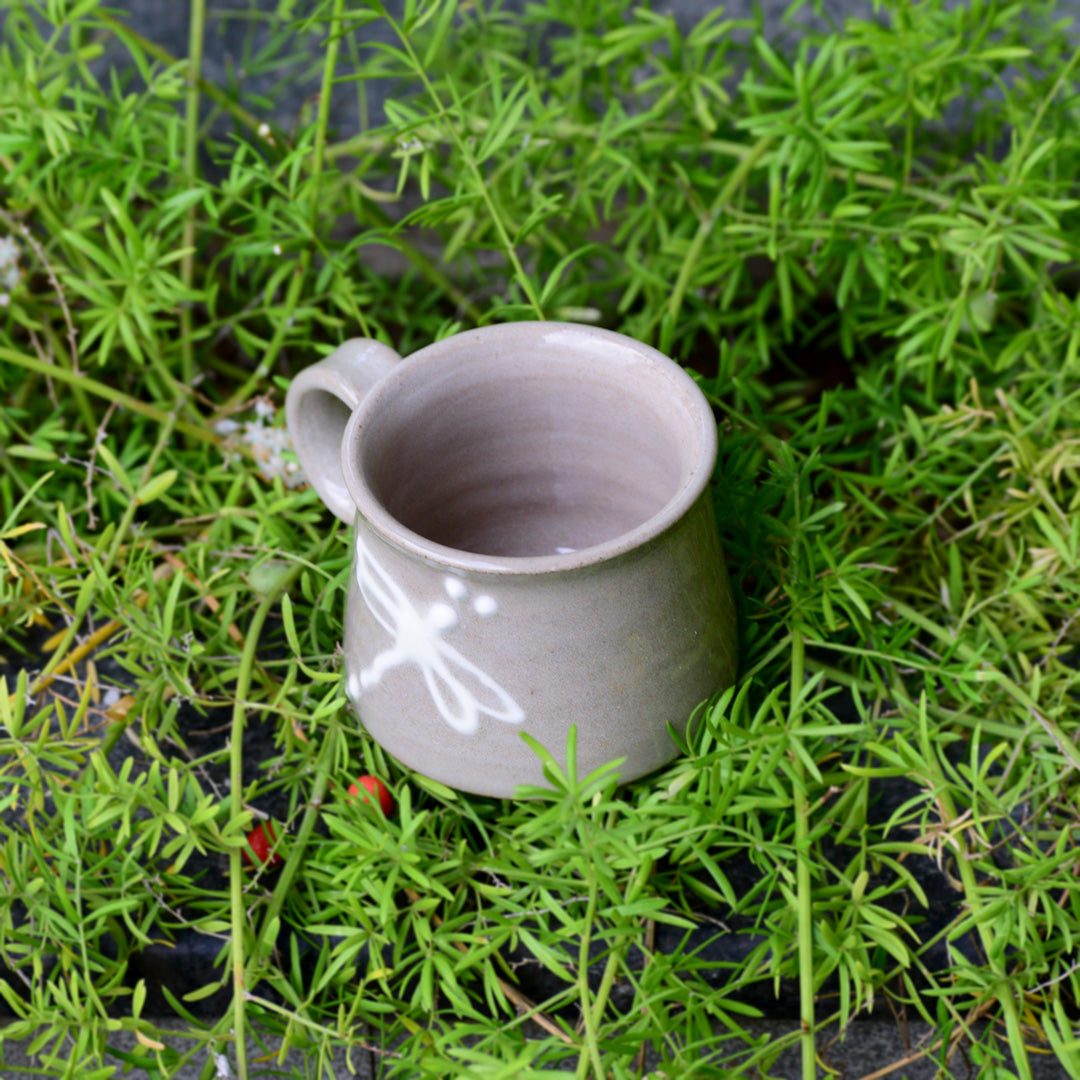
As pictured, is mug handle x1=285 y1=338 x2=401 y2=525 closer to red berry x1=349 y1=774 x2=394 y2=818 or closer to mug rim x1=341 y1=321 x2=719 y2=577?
mug rim x1=341 y1=321 x2=719 y2=577

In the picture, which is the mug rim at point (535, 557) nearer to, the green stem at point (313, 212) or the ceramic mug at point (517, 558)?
the ceramic mug at point (517, 558)

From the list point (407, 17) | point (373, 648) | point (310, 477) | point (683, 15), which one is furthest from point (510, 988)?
point (683, 15)

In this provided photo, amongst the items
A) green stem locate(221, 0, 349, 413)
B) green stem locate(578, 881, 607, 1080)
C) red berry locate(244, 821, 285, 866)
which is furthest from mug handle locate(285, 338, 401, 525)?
green stem locate(578, 881, 607, 1080)

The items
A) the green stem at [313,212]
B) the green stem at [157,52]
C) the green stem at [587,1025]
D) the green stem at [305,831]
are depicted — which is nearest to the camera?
the green stem at [587,1025]

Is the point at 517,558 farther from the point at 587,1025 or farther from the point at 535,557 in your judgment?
the point at 587,1025

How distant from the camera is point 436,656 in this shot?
63 cm

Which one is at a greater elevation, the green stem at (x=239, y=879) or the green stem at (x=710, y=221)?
the green stem at (x=710, y=221)

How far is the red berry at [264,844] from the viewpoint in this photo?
732 mm

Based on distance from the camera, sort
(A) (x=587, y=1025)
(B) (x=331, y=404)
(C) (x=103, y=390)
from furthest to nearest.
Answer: (C) (x=103, y=390)
(B) (x=331, y=404)
(A) (x=587, y=1025)

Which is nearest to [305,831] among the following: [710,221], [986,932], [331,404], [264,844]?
[264,844]

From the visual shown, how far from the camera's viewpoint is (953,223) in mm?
→ 879

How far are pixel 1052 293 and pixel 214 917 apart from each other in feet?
2.64

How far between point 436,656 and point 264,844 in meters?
0.22

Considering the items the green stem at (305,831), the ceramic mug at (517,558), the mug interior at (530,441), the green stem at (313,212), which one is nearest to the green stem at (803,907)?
the ceramic mug at (517,558)
